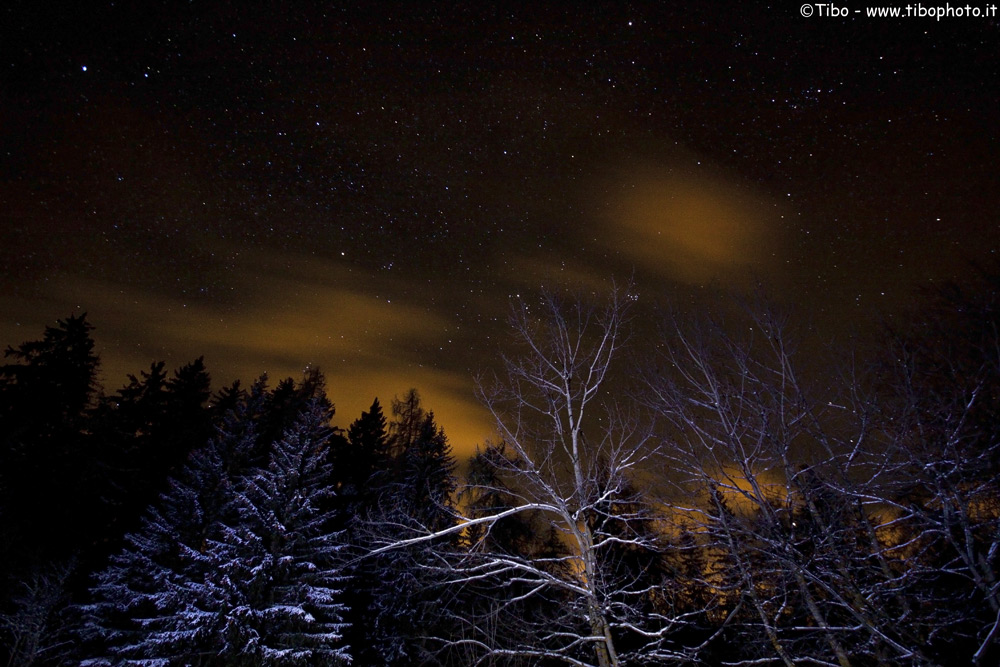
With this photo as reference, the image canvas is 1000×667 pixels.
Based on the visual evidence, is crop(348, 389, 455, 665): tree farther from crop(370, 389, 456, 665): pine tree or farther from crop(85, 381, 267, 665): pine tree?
crop(85, 381, 267, 665): pine tree

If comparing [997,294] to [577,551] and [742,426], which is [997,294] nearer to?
[742,426]

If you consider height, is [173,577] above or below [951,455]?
below

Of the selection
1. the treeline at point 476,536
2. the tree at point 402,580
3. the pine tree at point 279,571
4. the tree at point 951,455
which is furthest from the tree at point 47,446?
the tree at point 951,455

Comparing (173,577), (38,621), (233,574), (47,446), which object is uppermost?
(47,446)

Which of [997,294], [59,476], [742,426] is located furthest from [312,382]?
[997,294]

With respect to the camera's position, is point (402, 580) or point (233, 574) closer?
point (233, 574)

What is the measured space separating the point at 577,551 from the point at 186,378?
2943 cm

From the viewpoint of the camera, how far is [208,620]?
15750 mm

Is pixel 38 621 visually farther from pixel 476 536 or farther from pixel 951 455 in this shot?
pixel 951 455

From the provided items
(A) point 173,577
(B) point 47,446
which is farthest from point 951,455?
(B) point 47,446

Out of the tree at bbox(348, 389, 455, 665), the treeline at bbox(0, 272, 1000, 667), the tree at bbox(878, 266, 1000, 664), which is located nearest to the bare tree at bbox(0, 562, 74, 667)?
the treeline at bbox(0, 272, 1000, 667)

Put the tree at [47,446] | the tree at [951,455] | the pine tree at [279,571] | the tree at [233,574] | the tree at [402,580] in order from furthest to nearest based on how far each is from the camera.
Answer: the tree at [47,446] → the tree at [402,580] → the tree at [233,574] → the pine tree at [279,571] → the tree at [951,455]

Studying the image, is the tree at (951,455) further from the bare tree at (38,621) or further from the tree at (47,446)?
the tree at (47,446)

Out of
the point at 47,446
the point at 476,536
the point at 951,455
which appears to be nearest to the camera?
the point at 951,455
